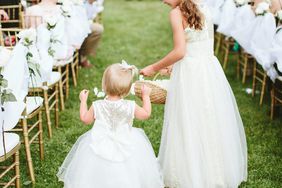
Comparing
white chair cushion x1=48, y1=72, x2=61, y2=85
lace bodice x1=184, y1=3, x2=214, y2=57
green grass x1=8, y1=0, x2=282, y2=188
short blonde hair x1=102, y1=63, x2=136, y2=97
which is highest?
lace bodice x1=184, y1=3, x2=214, y2=57

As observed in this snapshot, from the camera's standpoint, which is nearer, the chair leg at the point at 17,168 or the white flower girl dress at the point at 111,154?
the white flower girl dress at the point at 111,154

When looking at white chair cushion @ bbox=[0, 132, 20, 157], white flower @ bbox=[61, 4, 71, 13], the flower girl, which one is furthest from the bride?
white flower @ bbox=[61, 4, 71, 13]

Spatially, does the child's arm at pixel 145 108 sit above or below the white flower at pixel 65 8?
below

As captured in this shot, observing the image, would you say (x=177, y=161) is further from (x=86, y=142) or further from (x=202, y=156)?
(x=86, y=142)

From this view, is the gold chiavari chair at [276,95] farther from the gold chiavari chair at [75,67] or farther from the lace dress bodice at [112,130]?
the gold chiavari chair at [75,67]

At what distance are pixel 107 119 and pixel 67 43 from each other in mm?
2559

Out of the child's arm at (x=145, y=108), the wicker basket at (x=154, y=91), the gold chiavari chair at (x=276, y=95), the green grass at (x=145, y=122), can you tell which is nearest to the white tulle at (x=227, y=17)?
the green grass at (x=145, y=122)

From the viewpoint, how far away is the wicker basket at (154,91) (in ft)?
12.3

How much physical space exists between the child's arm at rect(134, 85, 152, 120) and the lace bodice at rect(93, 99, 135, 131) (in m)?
0.04

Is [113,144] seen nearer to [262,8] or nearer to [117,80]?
[117,80]

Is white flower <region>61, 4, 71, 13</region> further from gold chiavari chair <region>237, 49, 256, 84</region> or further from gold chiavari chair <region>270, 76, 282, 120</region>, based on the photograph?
gold chiavari chair <region>237, 49, 256, 84</region>

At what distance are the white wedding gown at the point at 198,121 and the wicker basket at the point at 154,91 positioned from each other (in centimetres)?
5

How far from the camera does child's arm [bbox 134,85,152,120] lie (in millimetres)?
3383

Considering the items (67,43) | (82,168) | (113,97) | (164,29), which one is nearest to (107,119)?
(113,97)
